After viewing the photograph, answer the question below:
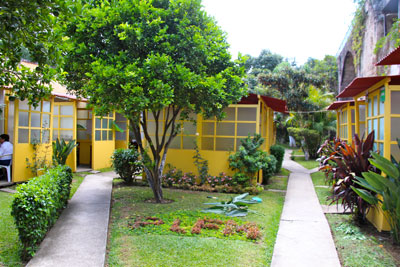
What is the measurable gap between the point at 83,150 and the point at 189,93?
808 centimetres

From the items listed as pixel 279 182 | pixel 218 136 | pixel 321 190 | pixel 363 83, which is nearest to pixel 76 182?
pixel 218 136

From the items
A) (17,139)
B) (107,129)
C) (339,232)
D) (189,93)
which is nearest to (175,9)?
(189,93)

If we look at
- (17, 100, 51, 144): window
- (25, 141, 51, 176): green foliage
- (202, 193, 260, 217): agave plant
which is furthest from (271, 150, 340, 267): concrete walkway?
(17, 100, 51, 144): window

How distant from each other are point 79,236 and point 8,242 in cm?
104

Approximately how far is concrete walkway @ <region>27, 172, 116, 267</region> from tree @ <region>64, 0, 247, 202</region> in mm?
1550

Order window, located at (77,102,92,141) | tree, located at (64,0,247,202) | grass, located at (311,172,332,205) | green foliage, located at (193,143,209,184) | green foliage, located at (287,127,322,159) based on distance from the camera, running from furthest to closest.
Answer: green foliage, located at (287,127,322,159) → window, located at (77,102,92,141) → green foliage, located at (193,143,209,184) → grass, located at (311,172,332,205) → tree, located at (64,0,247,202)

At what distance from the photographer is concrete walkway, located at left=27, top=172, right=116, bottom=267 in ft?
13.4

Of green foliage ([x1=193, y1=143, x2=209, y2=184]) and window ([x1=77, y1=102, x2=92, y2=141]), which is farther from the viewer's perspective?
window ([x1=77, y1=102, x2=92, y2=141])

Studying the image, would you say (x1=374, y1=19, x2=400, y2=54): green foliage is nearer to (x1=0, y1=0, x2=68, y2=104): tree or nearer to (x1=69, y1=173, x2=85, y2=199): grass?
(x1=0, y1=0, x2=68, y2=104): tree

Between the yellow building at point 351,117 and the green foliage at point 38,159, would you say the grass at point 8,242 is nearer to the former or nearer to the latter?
the green foliage at point 38,159

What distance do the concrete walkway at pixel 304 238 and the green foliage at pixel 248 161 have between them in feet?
4.19

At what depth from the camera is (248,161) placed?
881 cm

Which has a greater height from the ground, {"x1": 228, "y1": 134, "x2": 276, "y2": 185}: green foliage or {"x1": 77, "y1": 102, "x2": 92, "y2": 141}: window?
{"x1": 77, "y1": 102, "x2": 92, "y2": 141}: window

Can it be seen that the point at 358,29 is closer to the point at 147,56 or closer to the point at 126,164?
the point at 126,164
